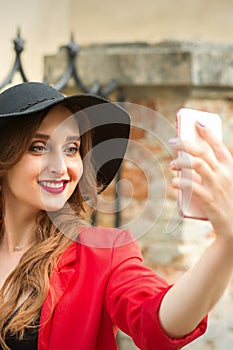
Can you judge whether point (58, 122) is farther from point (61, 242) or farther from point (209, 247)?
point (209, 247)

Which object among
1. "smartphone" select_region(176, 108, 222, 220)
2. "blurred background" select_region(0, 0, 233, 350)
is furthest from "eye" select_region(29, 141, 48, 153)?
"blurred background" select_region(0, 0, 233, 350)

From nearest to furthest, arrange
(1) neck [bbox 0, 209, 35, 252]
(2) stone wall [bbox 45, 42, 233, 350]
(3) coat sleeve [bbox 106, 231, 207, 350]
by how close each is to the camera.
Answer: (3) coat sleeve [bbox 106, 231, 207, 350] < (1) neck [bbox 0, 209, 35, 252] < (2) stone wall [bbox 45, 42, 233, 350]

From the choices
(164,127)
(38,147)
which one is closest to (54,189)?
(38,147)

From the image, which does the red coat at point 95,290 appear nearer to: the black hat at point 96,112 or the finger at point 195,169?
the black hat at point 96,112

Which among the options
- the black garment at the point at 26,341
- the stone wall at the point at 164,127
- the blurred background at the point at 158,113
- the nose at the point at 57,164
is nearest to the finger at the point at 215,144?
the nose at the point at 57,164

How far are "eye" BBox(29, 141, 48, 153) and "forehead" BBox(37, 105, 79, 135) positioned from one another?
0.11ft

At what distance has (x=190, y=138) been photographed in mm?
1727

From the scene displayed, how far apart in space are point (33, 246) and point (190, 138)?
0.76m

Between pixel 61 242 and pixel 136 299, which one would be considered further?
pixel 61 242

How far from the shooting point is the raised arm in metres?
1.67

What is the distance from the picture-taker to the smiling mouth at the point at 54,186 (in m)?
2.21

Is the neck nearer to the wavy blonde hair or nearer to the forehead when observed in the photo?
the wavy blonde hair

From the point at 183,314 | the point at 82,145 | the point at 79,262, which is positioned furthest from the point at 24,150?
the point at 183,314

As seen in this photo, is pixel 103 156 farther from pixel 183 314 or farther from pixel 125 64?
pixel 125 64
